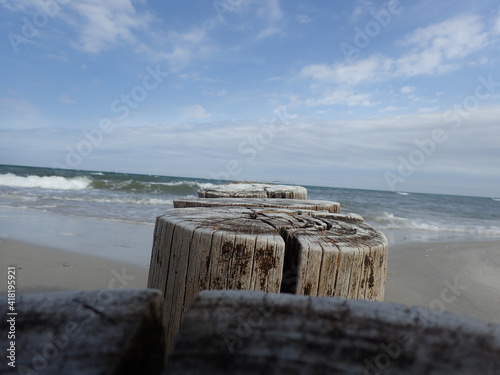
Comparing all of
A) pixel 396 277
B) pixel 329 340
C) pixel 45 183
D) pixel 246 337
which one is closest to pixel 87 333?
pixel 246 337

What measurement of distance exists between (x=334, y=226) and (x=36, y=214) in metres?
9.01

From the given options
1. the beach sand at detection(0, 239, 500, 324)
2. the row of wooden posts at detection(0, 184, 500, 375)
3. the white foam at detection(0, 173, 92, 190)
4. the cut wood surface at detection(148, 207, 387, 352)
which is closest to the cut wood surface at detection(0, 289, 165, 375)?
the row of wooden posts at detection(0, 184, 500, 375)

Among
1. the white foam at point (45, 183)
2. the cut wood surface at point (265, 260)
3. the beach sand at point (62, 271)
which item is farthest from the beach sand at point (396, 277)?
the white foam at point (45, 183)

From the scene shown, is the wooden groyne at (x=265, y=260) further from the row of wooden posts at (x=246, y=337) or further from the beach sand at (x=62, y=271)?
the beach sand at (x=62, y=271)

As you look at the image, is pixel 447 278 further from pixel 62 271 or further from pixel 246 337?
pixel 246 337

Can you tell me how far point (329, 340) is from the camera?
472 millimetres

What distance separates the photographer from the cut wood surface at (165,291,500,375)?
0.44 metres

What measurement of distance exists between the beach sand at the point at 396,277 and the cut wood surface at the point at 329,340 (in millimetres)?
4021

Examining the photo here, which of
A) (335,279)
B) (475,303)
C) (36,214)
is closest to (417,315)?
(335,279)

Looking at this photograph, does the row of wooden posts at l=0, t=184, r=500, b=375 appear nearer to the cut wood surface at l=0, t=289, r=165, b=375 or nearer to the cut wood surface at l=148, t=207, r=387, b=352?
the cut wood surface at l=0, t=289, r=165, b=375

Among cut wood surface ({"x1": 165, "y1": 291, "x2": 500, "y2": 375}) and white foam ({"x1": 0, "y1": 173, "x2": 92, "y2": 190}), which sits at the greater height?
cut wood surface ({"x1": 165, "y1": 291, "x2": 500, "y2": 375})

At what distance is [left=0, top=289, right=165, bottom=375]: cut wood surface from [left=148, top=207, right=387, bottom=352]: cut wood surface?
0.68 m

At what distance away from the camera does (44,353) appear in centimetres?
45

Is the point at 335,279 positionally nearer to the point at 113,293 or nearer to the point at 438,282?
the point at 113,293
